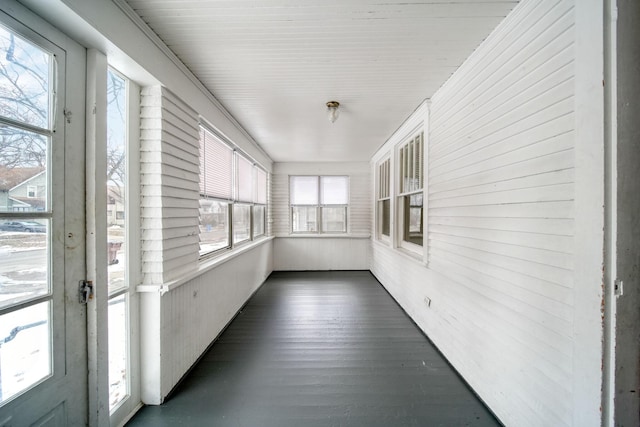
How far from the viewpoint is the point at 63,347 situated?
1327 millimetres

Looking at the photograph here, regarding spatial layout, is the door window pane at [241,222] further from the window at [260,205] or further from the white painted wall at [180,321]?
the white painted wall at [180,321]

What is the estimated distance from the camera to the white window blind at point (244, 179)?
3962mm

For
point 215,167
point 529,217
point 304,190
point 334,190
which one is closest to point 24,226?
point 215,167

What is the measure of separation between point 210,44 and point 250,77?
492mm

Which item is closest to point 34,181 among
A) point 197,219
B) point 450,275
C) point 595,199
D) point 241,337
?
point 197,219

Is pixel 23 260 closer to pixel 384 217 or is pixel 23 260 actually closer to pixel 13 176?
pixel 13 176

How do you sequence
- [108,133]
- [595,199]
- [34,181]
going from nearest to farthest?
[595,199]
[34,181]
[108,133]

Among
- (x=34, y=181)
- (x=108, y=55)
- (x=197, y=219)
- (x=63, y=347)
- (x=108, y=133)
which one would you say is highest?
(x=108, y=55)

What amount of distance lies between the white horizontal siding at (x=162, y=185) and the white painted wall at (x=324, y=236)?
4031 mm

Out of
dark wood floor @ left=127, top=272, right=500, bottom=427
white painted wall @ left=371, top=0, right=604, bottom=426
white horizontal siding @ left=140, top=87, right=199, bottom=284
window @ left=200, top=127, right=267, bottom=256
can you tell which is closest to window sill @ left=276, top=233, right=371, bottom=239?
window @ left=200, top=127, right=267, bottom=256

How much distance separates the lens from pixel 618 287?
1.05 m

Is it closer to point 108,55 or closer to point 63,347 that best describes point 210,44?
point 108,55

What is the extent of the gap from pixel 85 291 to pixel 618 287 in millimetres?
2693

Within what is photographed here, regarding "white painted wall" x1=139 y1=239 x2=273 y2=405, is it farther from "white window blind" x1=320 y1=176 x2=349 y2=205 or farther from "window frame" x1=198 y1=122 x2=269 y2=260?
"white window blind" x1=320 y1=176 x2=349 y2=205
